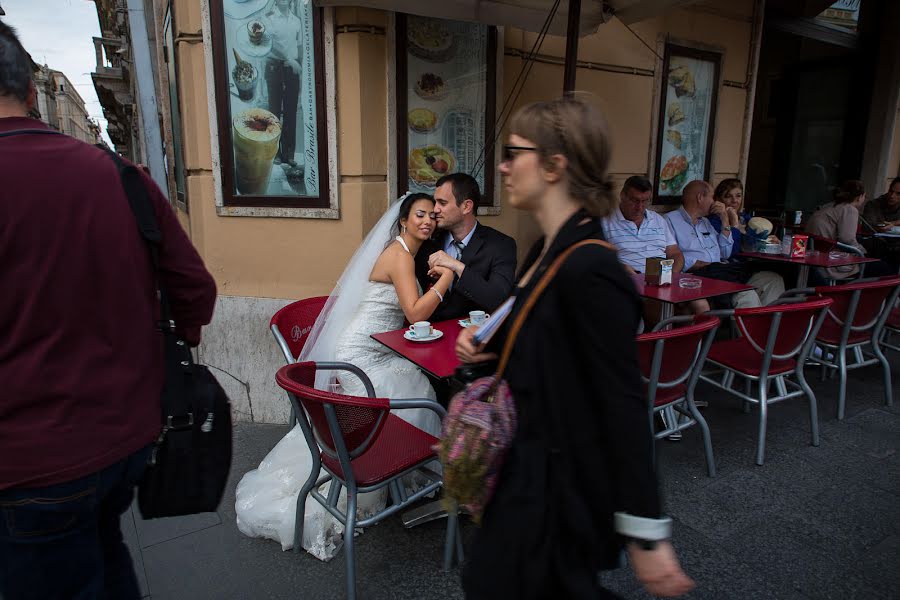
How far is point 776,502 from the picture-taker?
2.77 metres

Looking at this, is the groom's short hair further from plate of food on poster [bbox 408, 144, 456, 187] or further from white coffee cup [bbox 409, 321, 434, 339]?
white coffee cup [bbox 409, 321, 434, 339]

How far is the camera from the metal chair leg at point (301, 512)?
7.39 ft

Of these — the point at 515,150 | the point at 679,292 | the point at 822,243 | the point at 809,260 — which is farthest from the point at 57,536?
the point at 822,243

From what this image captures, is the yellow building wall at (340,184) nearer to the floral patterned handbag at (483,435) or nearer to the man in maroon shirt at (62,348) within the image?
the man in maroon shirt at (62,348)

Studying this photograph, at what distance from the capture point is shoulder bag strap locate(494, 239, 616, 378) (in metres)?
1.07

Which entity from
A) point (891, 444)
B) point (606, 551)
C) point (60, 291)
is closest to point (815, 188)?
point (891, 444)

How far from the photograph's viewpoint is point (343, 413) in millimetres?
1882

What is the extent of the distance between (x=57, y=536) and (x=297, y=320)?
5.96 feet

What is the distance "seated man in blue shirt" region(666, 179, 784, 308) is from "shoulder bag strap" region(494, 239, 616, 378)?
417cm

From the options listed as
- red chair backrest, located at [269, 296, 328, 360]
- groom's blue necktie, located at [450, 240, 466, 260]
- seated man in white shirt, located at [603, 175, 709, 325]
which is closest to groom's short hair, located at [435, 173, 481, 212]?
groom's blue necktie, located at [450, 240, 466, 260]

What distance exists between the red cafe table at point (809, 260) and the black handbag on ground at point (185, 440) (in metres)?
4.61

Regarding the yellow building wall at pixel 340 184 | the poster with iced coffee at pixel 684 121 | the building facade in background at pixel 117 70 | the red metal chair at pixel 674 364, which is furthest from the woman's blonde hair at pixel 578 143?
the building facade in background at pixel 117 70

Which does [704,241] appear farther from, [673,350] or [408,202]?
[408,202]

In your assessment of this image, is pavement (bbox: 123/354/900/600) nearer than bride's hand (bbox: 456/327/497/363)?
No
